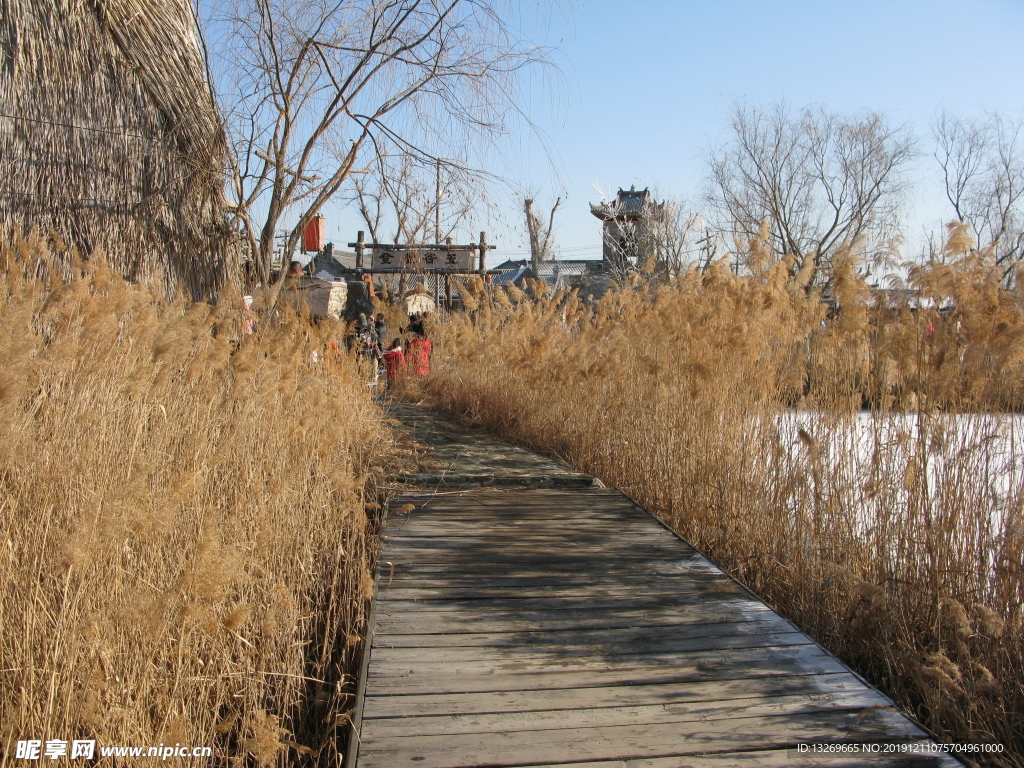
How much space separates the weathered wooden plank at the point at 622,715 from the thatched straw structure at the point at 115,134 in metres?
2.70

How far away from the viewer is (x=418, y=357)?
7.96m

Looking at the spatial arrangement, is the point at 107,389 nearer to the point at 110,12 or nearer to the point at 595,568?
the point at 595,568

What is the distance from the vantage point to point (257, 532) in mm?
2047

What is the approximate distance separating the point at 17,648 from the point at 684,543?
227cm

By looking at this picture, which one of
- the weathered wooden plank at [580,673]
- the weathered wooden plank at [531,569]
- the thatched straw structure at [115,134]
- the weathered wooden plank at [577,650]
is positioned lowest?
the weathered wooden plank at [580,673]

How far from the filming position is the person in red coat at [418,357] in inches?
307

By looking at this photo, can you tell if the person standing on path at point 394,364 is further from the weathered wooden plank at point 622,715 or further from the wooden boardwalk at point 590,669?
the weathered wooden plank at point 622,715

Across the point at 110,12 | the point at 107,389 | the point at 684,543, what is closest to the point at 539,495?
the point at 684,543

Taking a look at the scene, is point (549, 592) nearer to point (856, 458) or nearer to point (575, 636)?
point (575, 636)

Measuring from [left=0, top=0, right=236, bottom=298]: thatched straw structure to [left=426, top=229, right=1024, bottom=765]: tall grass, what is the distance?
262 centimetres

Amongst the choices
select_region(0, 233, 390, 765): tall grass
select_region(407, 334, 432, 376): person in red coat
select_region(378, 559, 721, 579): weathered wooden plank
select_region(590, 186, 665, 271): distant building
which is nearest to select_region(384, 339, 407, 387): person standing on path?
select_region(407, 334, 432, 376): person in red coat
